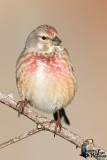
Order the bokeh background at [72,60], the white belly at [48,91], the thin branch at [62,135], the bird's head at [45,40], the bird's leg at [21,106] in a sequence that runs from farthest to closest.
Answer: the bokeh background at [72,60] < the bird's head at [45,40] < the white belly at [48,91] < the bird's leg at [21,106] < the thin branch at [62,135]

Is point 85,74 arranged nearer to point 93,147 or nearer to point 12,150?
point 12,150

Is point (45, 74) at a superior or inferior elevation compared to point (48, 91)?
superior

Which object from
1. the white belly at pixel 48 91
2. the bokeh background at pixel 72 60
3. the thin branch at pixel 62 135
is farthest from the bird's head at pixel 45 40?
the bokeh background at pixel 72 60

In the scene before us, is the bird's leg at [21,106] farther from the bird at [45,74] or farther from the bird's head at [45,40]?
the bird's head at [45,40]

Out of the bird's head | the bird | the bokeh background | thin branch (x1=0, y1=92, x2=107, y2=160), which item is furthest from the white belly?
the bokeh background

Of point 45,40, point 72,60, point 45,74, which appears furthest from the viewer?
point 72,60

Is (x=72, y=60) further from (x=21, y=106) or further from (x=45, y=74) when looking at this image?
(x=21, y=106)

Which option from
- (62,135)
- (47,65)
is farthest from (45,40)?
(62,135)
